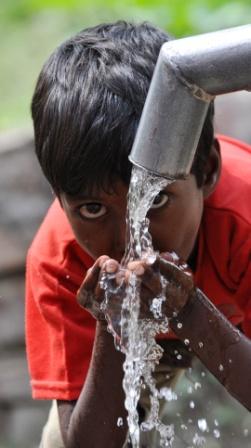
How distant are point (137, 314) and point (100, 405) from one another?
12.5 inches

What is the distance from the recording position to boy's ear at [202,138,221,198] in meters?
2.33

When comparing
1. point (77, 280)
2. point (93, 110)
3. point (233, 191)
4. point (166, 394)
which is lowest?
point (166, 394)

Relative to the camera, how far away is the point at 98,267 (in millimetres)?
2023

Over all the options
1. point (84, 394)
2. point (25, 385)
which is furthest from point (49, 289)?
point (25, 385)

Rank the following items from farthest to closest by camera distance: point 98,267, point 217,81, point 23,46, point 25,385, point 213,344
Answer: point 23,46 → point 25,385 → point 213,344 → point 98,267 → point 217,81

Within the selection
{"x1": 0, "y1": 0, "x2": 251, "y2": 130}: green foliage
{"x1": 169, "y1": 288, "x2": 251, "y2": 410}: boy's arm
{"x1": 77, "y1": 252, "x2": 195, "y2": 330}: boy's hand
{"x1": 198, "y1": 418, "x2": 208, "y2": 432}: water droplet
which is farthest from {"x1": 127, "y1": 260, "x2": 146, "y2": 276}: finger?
{"x1": 0, "y1": 0, "x2": 251, "y2": 130}: green foliage

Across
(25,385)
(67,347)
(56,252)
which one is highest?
(56,252)

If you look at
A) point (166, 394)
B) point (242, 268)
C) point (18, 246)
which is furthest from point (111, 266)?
point (18, 246)

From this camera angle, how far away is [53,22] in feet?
16.5

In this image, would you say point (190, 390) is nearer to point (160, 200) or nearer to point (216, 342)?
point (216, 342)

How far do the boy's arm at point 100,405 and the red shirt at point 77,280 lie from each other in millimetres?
89

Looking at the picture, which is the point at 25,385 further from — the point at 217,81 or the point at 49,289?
the point at 217,81

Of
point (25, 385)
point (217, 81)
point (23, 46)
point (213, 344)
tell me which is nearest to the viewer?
point (217, 81)

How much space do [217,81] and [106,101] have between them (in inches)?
18.1
